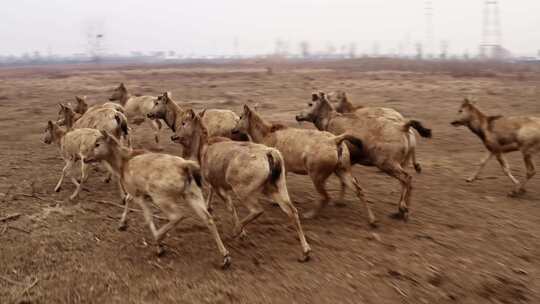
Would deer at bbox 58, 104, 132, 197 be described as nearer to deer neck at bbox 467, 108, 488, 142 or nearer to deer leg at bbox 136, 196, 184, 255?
deer leg at bbox 136, 196, 184, 255

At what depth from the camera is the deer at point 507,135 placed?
10586 mm

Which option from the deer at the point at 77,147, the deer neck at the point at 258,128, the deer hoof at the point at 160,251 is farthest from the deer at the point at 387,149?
the deer at the point at 77,147

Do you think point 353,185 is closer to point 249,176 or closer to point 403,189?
point 403,189

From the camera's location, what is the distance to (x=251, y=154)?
23.8 feet

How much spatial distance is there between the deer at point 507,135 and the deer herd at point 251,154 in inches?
0.8

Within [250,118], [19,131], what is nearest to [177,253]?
[250,118]

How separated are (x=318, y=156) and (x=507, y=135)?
17.2 ft

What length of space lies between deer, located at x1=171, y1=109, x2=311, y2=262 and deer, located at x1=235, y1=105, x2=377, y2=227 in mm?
1085

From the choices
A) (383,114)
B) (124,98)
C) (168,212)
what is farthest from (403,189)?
(124,98)

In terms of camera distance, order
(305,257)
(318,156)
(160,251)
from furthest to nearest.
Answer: (318,156)
(160,251)
(305,257)

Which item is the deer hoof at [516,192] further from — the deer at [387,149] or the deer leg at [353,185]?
the deer leg at [353,185]

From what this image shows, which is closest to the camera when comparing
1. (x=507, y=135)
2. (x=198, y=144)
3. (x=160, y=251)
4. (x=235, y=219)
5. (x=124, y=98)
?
(x=160, y=251)

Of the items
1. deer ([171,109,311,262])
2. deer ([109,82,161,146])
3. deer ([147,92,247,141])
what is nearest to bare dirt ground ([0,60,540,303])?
deer ([171,109,311,262])

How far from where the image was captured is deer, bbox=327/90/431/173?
9188 millimetres
